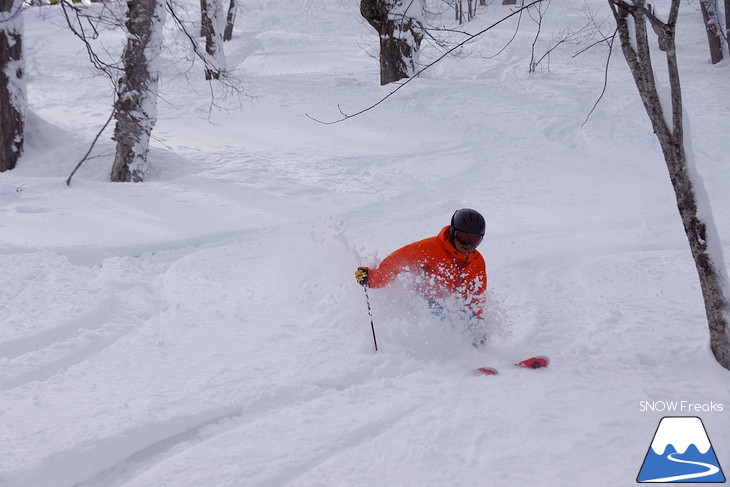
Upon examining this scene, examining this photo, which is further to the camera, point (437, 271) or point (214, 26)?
point (214, 26)

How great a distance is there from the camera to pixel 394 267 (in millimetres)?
4582

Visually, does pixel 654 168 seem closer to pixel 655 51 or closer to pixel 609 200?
pixel 609 200

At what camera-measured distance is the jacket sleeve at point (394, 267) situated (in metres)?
4.58

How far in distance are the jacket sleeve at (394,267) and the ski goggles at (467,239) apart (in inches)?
16.2

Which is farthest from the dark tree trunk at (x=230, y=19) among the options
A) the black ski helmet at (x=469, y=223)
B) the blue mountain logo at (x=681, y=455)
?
the blue mountain logo at (x=681, y=455)

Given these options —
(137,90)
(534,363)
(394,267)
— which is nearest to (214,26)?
(137,90)

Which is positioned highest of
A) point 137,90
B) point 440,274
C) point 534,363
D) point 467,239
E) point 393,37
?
point 393,37

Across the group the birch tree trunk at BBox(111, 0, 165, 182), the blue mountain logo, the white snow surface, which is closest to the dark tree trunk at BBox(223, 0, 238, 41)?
the white snow surface

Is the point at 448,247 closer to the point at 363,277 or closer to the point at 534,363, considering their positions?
the point at 363,277

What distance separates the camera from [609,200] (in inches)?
328

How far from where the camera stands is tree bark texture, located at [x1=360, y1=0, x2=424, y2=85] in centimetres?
1214

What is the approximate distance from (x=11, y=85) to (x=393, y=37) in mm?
7628

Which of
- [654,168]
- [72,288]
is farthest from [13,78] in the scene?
[654,168]

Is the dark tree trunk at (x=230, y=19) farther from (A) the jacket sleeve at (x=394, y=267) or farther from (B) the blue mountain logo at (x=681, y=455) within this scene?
(B) the blue mountain logo at (x=681, y=455)
